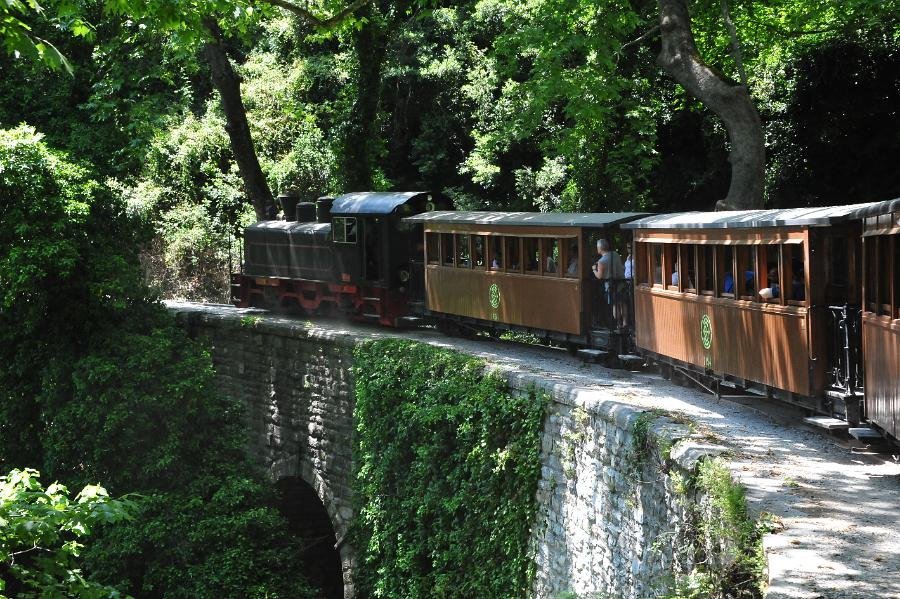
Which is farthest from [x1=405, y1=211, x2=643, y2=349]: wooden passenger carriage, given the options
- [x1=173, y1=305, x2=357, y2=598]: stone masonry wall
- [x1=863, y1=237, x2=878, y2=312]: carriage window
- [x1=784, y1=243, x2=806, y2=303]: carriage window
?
[x1=863, y1=237, x2=878, y2=312]: carriage window

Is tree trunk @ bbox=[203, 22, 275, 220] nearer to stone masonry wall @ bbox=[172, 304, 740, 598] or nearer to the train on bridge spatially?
the train on bridge

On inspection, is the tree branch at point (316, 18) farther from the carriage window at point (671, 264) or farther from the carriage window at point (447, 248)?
the carriage window at point (671, 264)

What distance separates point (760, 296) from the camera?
35.7 ft

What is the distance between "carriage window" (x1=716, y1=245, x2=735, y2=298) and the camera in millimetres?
11719

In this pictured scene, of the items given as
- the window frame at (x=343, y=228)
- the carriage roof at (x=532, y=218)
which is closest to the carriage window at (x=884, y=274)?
the carriage roof at (x=532, y=218)

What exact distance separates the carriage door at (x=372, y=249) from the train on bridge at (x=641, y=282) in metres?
0.03

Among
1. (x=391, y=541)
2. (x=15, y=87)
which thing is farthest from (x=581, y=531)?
(x=15, y=87)

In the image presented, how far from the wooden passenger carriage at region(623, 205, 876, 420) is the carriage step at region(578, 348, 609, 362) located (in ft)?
3.02

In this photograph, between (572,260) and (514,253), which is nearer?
(572,260)

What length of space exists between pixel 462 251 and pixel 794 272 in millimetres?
8631

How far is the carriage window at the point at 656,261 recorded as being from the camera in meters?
13.8

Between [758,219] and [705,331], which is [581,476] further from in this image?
A: [758,219]

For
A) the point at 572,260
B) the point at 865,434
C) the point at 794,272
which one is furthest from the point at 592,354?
the point at 865,434

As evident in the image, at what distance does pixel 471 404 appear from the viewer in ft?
43.5
